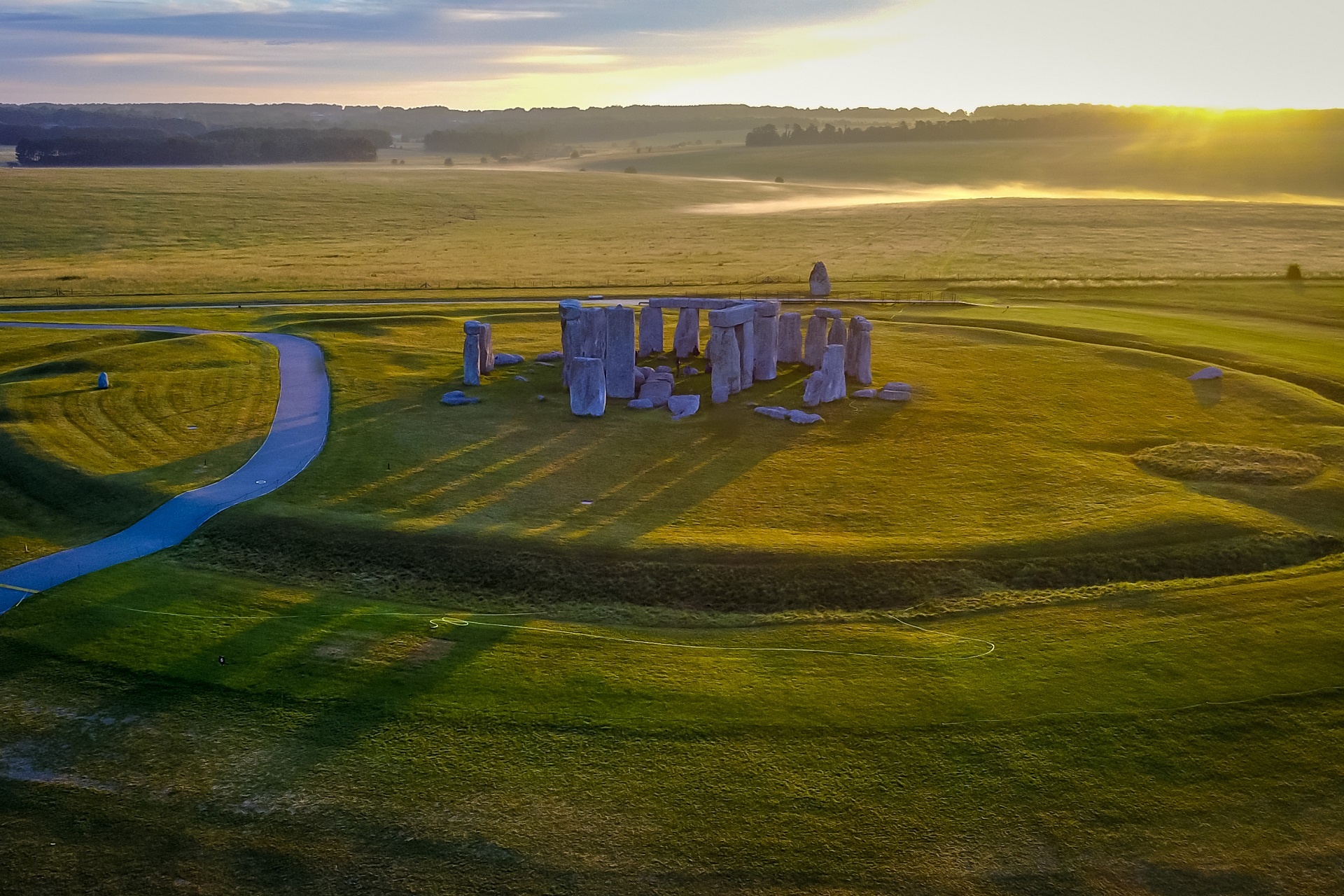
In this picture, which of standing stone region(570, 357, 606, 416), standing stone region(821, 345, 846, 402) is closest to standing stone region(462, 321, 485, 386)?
standing stone region(570, 357, 606, 416)

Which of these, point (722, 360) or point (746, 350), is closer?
point (722, 360)

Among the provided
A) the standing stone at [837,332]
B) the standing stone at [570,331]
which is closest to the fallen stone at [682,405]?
the standing stone at [570,331]

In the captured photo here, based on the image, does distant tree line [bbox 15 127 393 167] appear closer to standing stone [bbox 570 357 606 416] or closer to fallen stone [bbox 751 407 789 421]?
standing stone [bbox 570 357 606 416]

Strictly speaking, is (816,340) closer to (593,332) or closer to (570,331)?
(593,332)

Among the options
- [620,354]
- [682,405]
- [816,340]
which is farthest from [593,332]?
[816,340]

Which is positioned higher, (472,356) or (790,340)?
(790,340)
